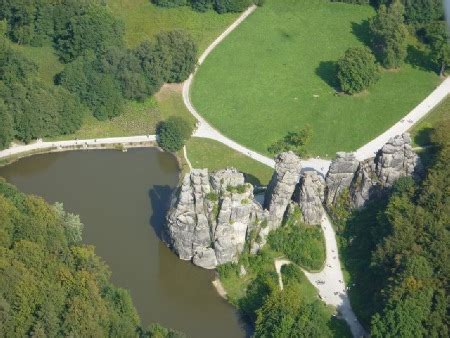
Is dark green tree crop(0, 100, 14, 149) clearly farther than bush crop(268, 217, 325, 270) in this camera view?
Yes

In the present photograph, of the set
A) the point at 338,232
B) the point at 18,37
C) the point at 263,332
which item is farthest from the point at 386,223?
the point at 18,37

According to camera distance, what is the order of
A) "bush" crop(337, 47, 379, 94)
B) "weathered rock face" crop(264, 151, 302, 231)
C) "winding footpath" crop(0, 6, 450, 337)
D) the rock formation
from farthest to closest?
"bush" crop(337, 47, 379, 94)
"weathered rock face" crop(264, 151, 302, 231)
"winding footpath" crop(0, 6, 450, 337)
the rock formation

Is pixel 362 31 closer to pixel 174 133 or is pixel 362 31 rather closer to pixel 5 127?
pixel 174 133

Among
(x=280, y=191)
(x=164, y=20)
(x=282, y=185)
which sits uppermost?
(x=282, y=185)

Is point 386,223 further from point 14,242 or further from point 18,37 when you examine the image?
point 18,37

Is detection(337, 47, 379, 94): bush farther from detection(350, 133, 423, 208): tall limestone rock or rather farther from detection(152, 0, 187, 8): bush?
detection(152, 0, 187, 8): bush

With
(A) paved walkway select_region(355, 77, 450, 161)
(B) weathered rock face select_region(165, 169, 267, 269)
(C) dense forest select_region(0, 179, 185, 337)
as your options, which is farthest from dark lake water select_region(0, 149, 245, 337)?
(A) paved walkway select_region(355, 77, 450, 161)

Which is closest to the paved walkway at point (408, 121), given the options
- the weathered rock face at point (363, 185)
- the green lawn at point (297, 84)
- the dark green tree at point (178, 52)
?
the green lawn at point (297, 84)

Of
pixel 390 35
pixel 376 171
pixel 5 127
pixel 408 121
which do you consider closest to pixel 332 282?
pixel 376 171
